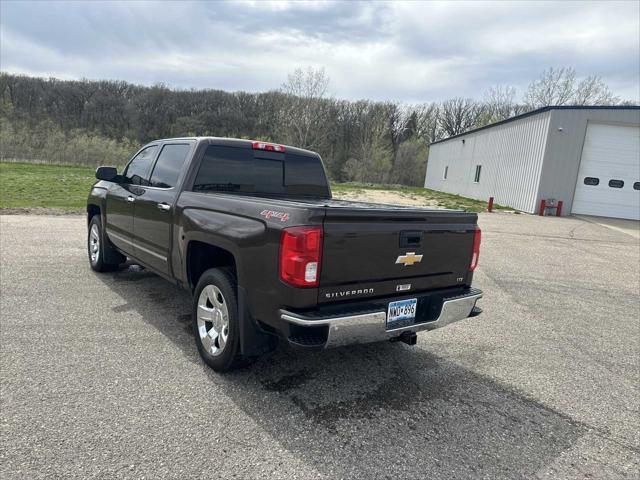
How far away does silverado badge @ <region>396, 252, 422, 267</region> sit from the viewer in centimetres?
315

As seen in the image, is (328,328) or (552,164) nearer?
(328,328)

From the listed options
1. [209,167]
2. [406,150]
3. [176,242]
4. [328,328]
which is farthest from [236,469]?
[406,150]

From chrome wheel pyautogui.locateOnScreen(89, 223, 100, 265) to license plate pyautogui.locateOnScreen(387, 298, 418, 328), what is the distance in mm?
4778

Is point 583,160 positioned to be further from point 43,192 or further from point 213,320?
point 43,192

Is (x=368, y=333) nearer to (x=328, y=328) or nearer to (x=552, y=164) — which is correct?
(x=328, y=328)

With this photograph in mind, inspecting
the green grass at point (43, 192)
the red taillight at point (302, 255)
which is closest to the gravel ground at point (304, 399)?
the red taillight at point (302, 255)

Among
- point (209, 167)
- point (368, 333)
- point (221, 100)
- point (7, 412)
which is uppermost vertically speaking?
point (221, 100)

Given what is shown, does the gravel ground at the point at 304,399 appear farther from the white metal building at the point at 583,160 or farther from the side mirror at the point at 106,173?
the white metal building at the point at 583,160

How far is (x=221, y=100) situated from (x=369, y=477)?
7370cm

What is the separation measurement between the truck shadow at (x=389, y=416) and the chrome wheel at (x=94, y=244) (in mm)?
2722

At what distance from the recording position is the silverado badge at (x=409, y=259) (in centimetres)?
315

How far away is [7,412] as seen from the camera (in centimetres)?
273

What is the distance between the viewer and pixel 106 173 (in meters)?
5.15

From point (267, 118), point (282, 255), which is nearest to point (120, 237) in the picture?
point (282, 255)
